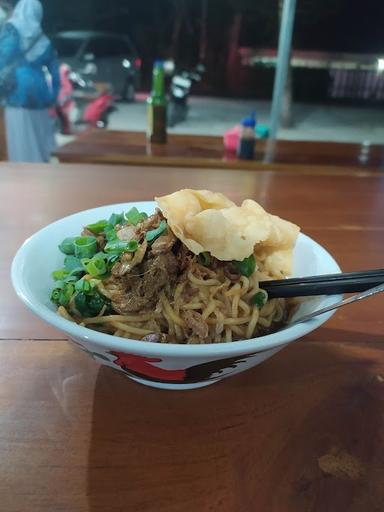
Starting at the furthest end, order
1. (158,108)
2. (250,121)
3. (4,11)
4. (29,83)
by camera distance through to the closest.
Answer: (29,83) < (4,11) < (158,108) < (250,121)

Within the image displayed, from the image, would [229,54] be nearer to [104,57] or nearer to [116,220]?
[104,57]

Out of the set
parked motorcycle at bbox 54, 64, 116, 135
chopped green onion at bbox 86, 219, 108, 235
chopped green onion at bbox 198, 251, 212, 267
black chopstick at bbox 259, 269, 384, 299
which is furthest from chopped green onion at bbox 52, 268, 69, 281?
parked motorcycle at bbox 54, 64, 116, 135

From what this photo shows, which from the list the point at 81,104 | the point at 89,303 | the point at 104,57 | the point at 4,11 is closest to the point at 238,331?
the point at 89,303

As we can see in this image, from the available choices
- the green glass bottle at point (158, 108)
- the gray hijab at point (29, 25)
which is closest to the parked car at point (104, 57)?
the gray hijab at point (29, 25)

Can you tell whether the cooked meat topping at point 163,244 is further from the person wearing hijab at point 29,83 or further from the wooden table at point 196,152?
the person wearing hijab at point 29,83

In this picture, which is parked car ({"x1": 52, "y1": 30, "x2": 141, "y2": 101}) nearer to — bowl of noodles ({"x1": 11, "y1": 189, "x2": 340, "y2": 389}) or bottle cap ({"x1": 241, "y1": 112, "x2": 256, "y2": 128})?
bottle cap ({"x1": 241, "y1": 112, "x2": 256, "y2": 128})
